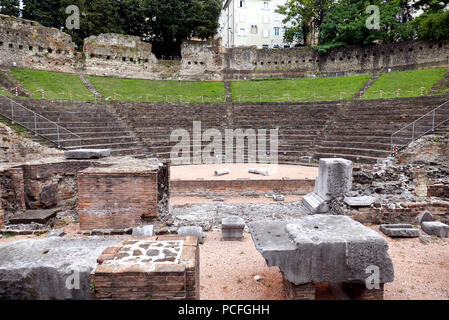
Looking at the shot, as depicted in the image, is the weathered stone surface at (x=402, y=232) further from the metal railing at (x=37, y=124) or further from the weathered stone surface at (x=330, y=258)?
the metal railing at (x=37, y=124)

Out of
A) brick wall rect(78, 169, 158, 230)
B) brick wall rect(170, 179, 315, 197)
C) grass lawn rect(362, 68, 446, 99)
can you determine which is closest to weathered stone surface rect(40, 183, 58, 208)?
brick wall rect(78, 169, 158, 230)

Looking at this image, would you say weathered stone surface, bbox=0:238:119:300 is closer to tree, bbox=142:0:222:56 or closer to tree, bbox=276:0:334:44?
tree, bbox=142:0:222:56

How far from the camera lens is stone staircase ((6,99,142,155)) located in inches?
584

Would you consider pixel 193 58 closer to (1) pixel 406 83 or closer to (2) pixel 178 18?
(2) pixel 178 18

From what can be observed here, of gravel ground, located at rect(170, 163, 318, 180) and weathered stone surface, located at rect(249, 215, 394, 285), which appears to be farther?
gravel ground, located at rect(170, 163, 318, 180)

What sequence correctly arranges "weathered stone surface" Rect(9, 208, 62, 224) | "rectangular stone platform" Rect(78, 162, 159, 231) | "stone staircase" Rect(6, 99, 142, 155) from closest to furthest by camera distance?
"rectangular stone platform" Rect(78, 162, 159, 231) < "weathered stone surface" Rect(9, 208, 62, 224) < "stone staircase" Rect(6, 99, 142, 155)

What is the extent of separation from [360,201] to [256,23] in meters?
40.0

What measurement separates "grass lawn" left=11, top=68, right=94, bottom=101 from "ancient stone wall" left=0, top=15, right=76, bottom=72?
1718 millimetres

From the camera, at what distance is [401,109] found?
→ 56.4 ft

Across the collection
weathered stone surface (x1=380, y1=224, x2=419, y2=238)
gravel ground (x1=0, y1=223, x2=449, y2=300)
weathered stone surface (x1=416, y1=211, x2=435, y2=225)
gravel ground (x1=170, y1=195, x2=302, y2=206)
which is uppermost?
weathered stone surface (x1=416, y1=211, x2=435, y2=225)

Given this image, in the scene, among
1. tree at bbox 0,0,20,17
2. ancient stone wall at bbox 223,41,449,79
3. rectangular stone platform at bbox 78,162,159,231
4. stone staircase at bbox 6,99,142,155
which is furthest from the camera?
tree at bbox 0,0,20,17
